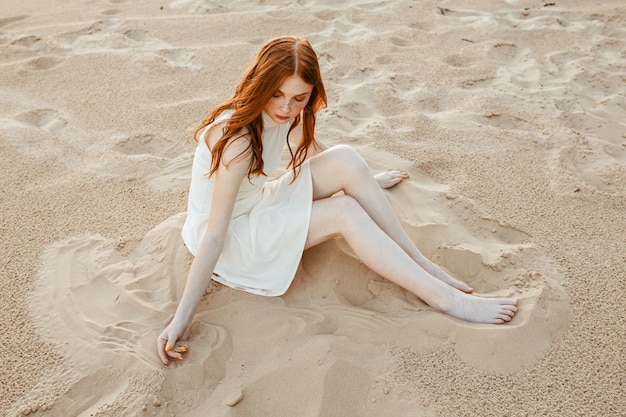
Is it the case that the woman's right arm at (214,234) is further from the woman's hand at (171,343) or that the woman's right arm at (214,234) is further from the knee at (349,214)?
the knee at (349,214)

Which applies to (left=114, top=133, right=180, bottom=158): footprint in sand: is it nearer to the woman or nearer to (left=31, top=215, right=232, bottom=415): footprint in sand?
(left=31, top=215, right=232, bottom=415): footprint in sand

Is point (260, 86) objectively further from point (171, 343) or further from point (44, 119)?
point (44, 119)

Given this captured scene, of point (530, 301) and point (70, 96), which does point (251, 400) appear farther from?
point (70, 96)

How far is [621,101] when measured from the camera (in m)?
3.60

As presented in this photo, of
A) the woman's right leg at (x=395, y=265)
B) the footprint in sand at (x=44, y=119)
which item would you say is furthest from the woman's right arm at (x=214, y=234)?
the footprint in sand at (x=44, y=119)

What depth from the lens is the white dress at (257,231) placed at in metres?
2.14

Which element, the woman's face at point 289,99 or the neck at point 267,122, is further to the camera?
the neck at point 267,122

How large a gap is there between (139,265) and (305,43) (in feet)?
3.84

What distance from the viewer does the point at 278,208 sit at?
2225 millimetres

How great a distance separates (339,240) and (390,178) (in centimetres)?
57

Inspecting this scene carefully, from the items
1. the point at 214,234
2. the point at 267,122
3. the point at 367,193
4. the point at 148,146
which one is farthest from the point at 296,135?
the point at 148,146

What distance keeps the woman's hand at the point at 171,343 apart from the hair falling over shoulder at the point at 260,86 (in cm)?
57

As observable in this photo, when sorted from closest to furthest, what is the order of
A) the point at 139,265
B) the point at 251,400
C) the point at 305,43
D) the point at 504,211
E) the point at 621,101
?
the point at 251,400 → the point at 305,43 → the point at 139,265 → the point at 504,211 → the point at 621,101

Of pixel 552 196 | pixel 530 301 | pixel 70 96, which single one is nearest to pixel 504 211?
pixel 552 196
